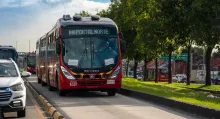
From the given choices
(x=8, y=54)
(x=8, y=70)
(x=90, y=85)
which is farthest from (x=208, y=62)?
(x=8, y=70)

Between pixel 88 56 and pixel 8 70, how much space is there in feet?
21.4

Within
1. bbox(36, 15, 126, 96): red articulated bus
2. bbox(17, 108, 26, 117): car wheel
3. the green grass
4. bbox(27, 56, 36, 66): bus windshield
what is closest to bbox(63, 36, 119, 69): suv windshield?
bbox(36, 15, 126, 96): red articulated bus

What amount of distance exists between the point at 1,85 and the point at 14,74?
146cm

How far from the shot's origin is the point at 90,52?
63.2 ft

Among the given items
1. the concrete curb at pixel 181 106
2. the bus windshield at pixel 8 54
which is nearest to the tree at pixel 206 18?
the concrete curb at pixel 181 106

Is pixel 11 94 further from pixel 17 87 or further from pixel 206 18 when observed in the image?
pixel 206 18

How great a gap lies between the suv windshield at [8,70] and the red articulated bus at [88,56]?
18.8ft

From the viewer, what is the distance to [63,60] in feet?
62.4

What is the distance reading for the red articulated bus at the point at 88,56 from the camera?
1897 cm

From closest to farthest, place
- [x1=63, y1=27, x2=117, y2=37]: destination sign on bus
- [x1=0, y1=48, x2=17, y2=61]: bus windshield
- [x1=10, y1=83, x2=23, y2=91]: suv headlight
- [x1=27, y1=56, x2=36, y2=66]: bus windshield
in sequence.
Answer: [x1=10, y1=83, x2=23, y2=91]: suv headlight
[x1=63, y1=27, x2=117, y2=37]: destination sign on bus
[x1=0, y1=48, x2=17, y2=61]: bus windshield
[x1=27, y1=56, x2=36, y2=66]: bus windshield

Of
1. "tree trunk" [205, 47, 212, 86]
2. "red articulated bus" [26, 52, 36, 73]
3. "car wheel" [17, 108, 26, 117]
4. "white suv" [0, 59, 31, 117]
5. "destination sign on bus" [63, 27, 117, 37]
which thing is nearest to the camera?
"white suv" [0, 59, 31, 117]

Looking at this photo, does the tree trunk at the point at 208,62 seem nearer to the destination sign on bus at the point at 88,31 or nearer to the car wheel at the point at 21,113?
the destination sign on bus at the point at 88,31

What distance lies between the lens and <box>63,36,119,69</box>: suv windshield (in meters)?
19.1

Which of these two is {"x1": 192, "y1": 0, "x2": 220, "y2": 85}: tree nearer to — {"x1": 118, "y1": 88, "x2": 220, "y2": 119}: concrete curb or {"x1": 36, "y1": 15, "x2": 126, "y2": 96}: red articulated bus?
{"x1": 118, "y1": 88, "x2": 220, "y2": 119}: concrete curb
